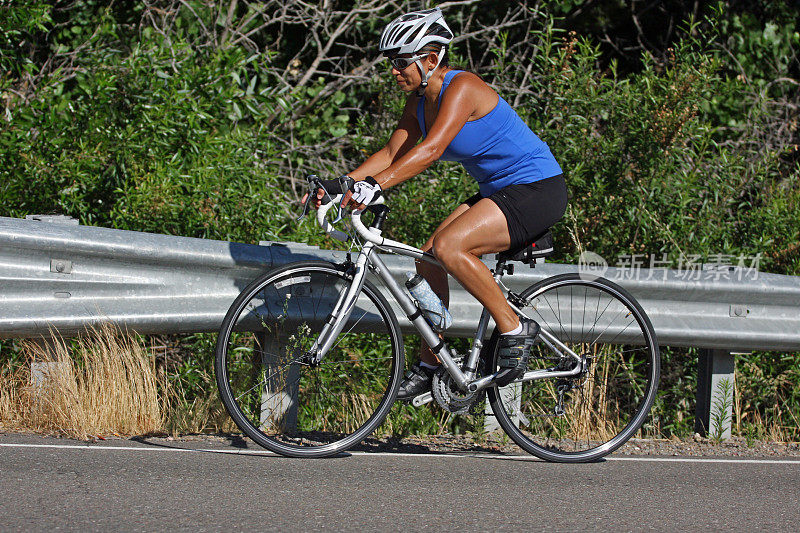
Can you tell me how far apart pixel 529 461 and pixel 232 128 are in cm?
398

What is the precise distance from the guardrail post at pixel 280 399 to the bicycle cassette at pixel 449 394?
75 cm

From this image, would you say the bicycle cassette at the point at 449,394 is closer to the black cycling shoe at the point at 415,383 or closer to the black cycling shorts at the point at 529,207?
the black cycling shoe at the point at 415,383

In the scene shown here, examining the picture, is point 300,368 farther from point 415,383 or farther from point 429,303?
point 429,303

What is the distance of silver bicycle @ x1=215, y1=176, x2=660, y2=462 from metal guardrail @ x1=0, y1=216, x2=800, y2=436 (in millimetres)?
230

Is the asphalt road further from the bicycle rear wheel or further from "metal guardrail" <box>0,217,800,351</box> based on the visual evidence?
"metal guardrail" <box>0,217,800,351</box>

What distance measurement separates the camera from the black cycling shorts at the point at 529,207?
468 cm

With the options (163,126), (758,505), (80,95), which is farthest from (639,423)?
(80,95)

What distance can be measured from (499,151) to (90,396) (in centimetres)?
239

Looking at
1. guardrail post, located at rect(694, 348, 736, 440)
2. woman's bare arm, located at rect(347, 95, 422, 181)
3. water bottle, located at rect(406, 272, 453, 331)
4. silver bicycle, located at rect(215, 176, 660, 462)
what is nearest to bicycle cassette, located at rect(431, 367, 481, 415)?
silver bicycle, located at rect(215, 176, 660, 462)

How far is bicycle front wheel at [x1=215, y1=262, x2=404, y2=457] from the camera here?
4.60 meters

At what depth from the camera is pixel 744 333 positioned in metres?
5.47

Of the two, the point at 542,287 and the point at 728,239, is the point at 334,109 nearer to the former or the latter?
the point at 728,239

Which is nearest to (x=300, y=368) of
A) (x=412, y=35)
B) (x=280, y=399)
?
(x=280, y=399)

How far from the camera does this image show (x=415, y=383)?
4.84 metres
